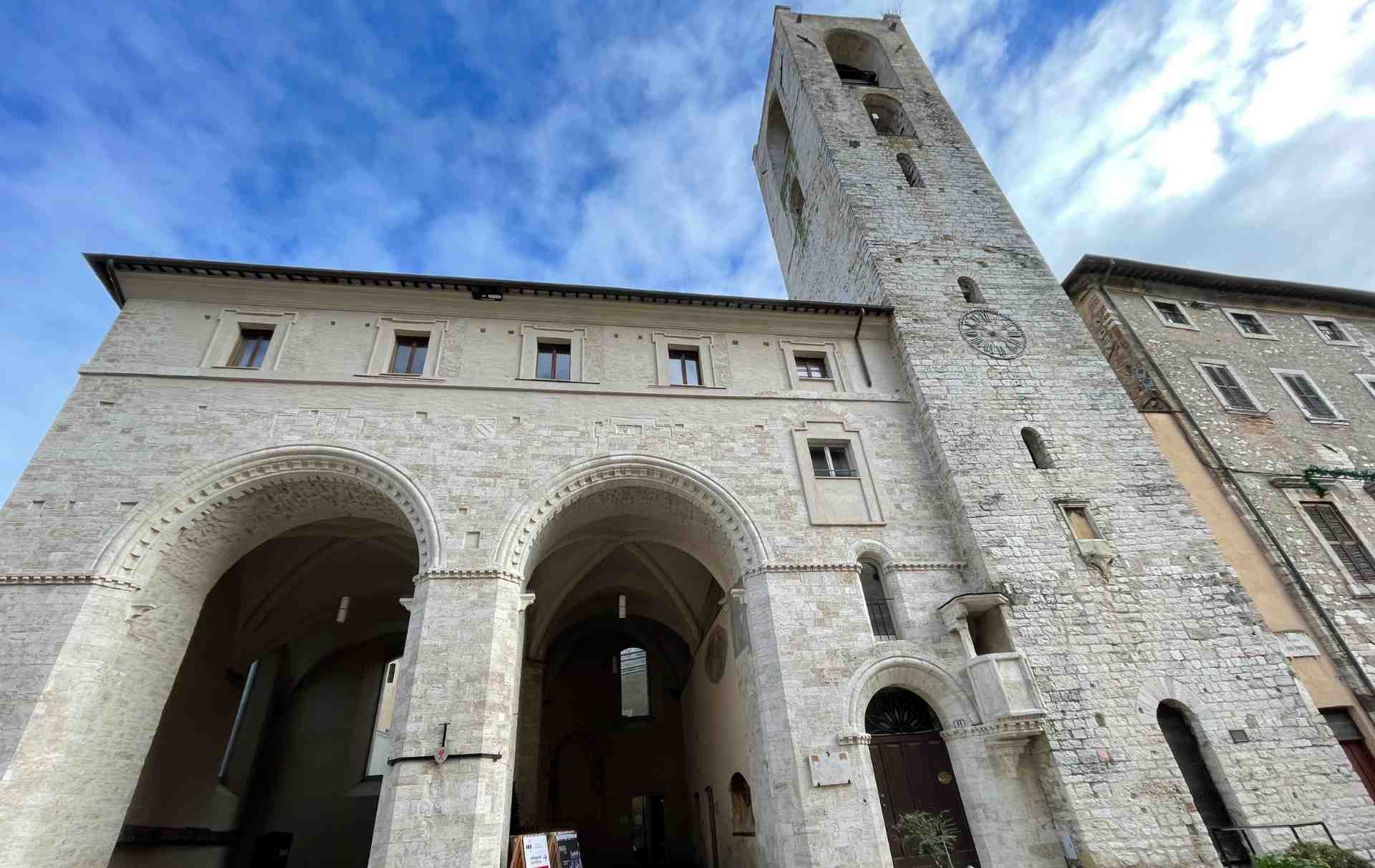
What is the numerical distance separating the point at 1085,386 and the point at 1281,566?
4.85 m

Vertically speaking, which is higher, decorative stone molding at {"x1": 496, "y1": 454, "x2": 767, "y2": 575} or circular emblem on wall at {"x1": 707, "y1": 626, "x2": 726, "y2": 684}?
decorative stone molding at {"x1": 496, "y1": 454, "x2": 767, "y2": 575}

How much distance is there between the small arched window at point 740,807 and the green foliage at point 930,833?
3.16m

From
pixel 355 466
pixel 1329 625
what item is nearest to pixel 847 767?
pixel 355 466

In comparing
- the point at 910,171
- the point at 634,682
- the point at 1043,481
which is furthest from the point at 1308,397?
the point at 634,682

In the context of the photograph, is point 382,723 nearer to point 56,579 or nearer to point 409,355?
point 56,579

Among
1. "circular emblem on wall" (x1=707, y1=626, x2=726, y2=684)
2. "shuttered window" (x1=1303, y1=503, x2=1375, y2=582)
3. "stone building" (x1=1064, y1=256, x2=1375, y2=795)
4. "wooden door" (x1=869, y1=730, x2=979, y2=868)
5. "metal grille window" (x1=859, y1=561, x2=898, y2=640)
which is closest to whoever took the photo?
"wooden door" (x1=869, y1=730, x2=979, y2=868)

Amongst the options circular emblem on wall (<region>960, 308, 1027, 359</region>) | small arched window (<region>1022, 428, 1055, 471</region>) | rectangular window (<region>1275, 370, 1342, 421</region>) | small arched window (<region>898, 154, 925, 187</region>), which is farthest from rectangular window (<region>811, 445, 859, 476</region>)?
rectangular window (<region>1275, 370, 1342, 421</region>)

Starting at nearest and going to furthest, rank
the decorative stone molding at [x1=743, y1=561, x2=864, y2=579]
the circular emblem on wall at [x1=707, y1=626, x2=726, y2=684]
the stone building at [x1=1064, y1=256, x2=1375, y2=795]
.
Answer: the decorative stone molding at [x1=743, y1=561, x2=864, y2=579] → the stone building at [x1=1064, y1=256, x2=1375, y2=795] → the circular emblem on wall at [x1=707, y1=626, x2=726, y2=684]

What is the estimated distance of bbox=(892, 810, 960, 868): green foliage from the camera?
8.16 metres

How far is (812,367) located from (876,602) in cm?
521

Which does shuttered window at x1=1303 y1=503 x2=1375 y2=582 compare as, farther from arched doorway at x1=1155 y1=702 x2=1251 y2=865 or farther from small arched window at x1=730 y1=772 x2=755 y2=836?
small arched window at x1=730 y1=772 x2=755 y2=836

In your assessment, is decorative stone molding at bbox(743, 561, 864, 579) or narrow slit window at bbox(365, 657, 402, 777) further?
narrow slit window at bbox(365, 657, 402, 777)

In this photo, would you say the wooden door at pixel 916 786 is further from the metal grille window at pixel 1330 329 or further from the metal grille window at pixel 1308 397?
the metal grille window at pixel 1330 329

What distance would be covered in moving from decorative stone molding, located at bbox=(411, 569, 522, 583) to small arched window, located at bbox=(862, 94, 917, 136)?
16279mm
